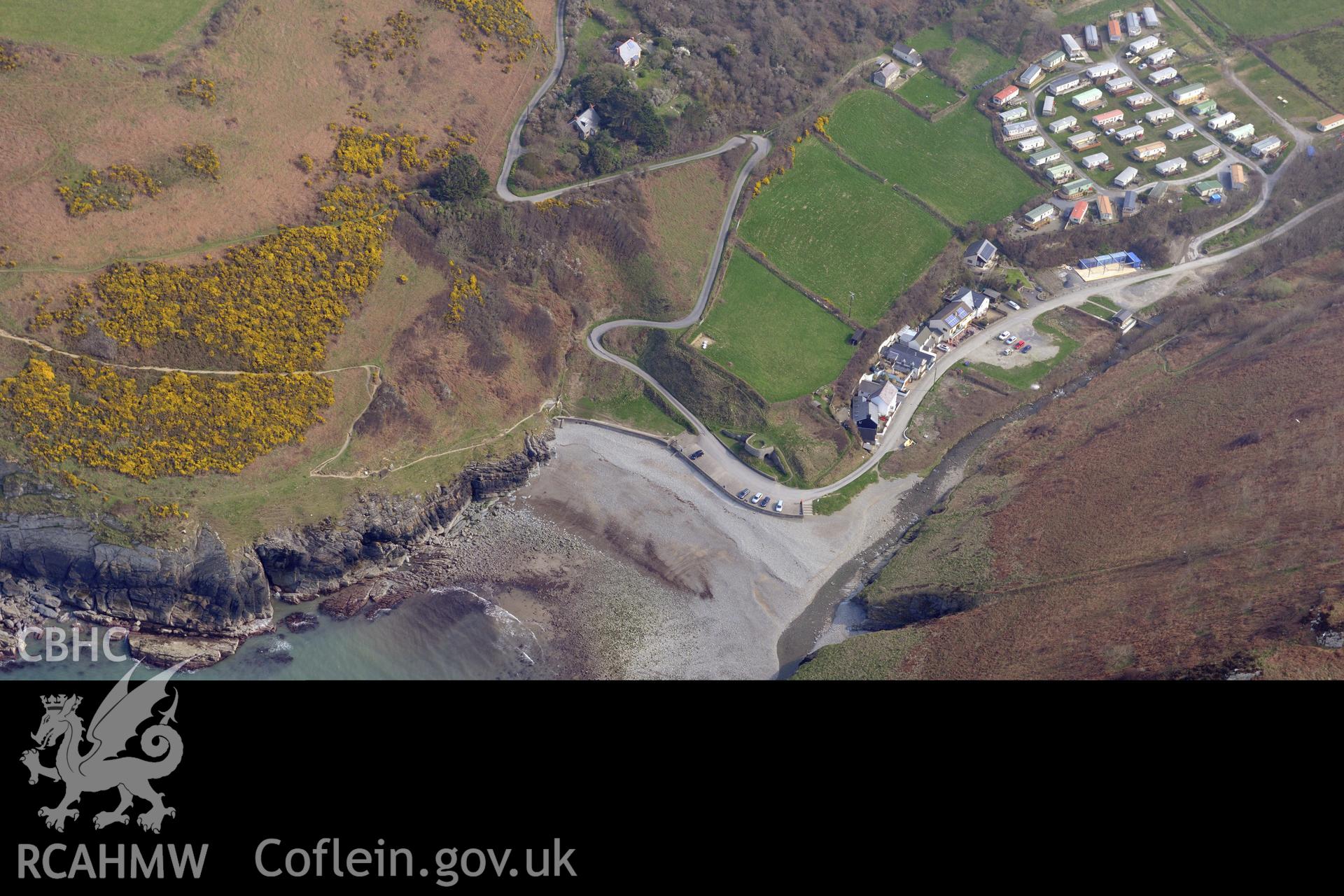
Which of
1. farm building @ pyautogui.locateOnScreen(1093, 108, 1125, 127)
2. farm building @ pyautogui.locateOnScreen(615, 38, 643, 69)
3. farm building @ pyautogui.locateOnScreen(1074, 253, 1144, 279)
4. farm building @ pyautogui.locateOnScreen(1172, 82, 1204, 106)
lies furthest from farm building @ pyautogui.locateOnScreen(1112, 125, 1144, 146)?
farm building @ pyautogui.locateOnScreen(615, 38, 643, 69)

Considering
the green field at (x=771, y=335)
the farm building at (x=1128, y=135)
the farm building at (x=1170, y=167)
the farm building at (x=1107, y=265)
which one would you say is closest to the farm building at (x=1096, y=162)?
the farm building at (x=1128, y=135)

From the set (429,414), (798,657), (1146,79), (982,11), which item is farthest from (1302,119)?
(429,414)

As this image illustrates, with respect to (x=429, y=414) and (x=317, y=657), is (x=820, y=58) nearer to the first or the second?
(x=429, y=414)

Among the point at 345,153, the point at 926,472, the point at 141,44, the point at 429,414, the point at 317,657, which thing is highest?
the point at 141,44

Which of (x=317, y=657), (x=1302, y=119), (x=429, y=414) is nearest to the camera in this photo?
(x=317, y=657)
